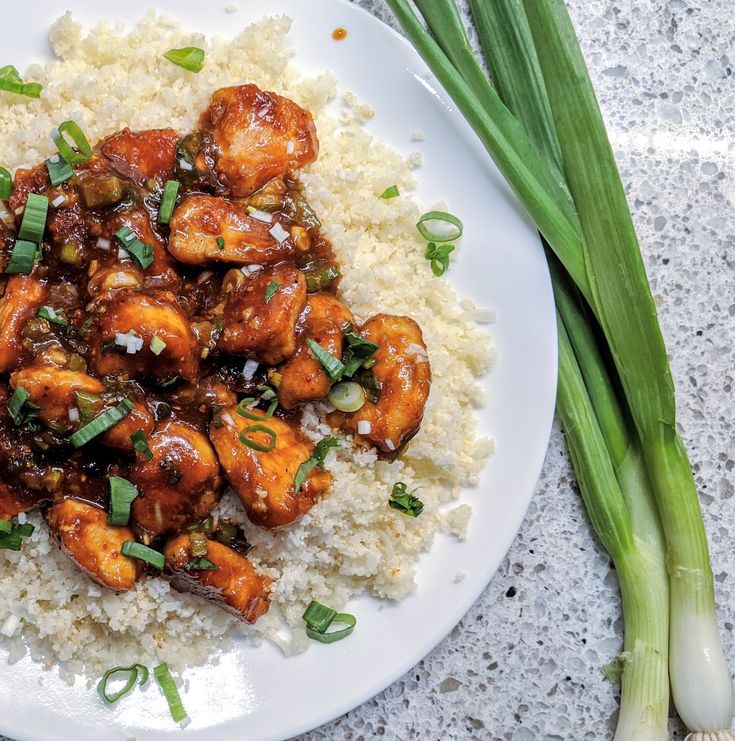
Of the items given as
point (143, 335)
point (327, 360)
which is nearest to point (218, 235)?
point (143, 335)

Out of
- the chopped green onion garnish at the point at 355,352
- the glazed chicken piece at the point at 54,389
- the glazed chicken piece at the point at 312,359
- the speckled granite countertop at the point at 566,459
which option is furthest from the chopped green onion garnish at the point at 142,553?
the speckled granite countertop at the point at 566,459

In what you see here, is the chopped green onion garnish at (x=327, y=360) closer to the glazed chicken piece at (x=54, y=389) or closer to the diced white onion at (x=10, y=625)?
the glazed chicken piece at (x=54, y=389)

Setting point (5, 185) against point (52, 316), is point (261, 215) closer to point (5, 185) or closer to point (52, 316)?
point (52, 316)

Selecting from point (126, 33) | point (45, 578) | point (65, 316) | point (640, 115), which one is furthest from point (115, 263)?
point (640, 115)

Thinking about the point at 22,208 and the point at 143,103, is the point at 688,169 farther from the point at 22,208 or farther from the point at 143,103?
the point at 22,208

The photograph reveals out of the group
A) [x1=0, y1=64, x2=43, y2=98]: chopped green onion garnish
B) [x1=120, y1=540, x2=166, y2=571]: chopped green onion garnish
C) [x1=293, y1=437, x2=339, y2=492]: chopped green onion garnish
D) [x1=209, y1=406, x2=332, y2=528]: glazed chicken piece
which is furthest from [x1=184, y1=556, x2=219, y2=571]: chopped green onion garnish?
[x1=0, y1=64, x2=43, y2=98]: chopped green onion garnish

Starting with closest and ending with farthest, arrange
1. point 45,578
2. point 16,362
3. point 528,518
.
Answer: point 16,362
point 45,578
point 528,518
